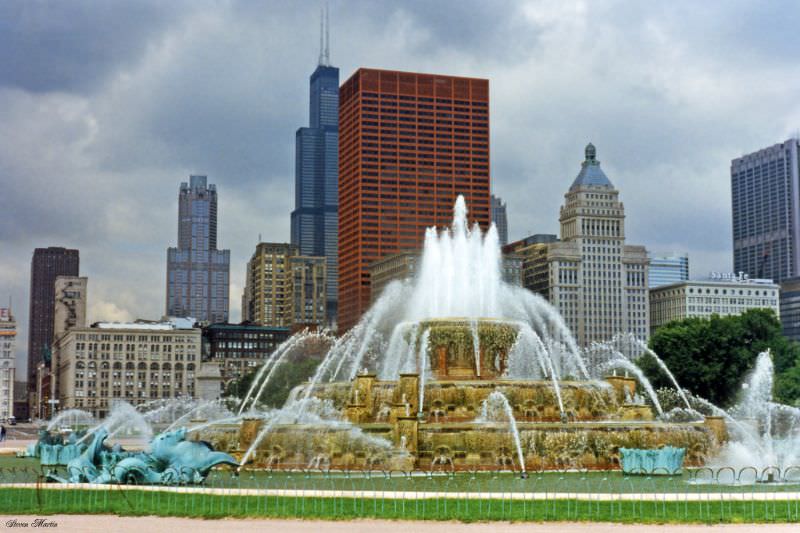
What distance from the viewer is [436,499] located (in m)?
26.3

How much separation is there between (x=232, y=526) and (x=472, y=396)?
814 inches

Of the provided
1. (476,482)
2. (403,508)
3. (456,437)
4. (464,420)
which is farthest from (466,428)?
(403,508)

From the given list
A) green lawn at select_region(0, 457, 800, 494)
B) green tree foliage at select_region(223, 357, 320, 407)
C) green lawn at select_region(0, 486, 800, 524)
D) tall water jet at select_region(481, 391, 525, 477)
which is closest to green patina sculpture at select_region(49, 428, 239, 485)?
green lawn at select_region(0, 457, 800, 494)

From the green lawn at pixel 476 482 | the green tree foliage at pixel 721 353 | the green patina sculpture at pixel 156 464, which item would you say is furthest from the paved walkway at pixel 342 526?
the green tree foliage at pixel 721 353

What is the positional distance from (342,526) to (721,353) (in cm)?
7162

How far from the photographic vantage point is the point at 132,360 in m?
200

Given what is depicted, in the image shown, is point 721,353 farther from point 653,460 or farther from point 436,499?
point 436,499

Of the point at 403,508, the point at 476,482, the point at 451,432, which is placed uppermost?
the point at 451,432

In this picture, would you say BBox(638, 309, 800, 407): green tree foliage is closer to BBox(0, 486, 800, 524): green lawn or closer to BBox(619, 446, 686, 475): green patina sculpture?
BBox(619, 446, 686, 475): green patina sculpture

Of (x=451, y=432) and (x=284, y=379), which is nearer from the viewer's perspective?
(x=451, y=432)

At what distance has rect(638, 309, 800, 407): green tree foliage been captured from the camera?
8806 cm

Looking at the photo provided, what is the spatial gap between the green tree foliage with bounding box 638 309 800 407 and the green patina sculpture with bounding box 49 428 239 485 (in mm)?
63168

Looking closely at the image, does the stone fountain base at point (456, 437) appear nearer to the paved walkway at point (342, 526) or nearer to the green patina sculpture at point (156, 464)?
the green patina sculpture at point (156, 464)

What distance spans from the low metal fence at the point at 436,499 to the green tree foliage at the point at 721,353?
56316mm
